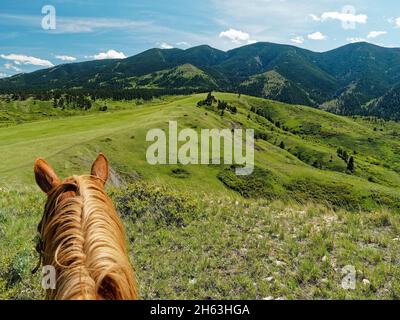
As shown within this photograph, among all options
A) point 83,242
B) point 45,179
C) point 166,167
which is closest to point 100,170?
point 45,179

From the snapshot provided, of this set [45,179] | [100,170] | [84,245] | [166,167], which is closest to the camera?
[84,245]

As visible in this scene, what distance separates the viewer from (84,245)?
3.36 metres

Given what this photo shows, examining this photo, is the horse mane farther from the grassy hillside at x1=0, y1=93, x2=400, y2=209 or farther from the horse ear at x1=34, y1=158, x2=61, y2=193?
the grassy hillside at x1=0, y1=93, x2=400, y2=209

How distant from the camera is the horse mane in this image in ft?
10.3

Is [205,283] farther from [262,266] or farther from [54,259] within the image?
[54,259]

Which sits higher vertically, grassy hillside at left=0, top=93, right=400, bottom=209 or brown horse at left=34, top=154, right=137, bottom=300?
brown horse at left=34, top=154, right=137, bottom=300

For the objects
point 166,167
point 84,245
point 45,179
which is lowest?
point 166,167

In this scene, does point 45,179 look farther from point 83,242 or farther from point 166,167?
point 166,167

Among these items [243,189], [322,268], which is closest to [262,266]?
[322,268]

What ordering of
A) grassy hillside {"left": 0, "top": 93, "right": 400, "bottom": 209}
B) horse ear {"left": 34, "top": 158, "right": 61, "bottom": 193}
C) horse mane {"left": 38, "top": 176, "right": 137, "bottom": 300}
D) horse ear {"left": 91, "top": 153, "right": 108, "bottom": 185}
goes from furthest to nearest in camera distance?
grassy hillside {"left": 0, "top": 93, "right": 400, "bottom": 209} → horse ear {"left": 91, "top": 153, "right": 108, "bottom": 185} → horse ear {"left": 34, "top": 158, "right": 61, "bottom": 193} → horse mane {"left": 38, "top": 176, "right": 137, "bottom": 300}

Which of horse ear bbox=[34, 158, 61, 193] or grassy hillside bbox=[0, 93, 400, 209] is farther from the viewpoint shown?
grassy hillside bbox=[0, 93, 400, 209]

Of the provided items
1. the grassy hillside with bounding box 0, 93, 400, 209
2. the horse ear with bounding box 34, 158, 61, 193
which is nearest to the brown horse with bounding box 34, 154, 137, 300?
the horse ear with bounding box 34, 158, 61, 193

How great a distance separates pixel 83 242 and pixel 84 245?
37 mm

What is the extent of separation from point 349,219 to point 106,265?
13.1 meters
